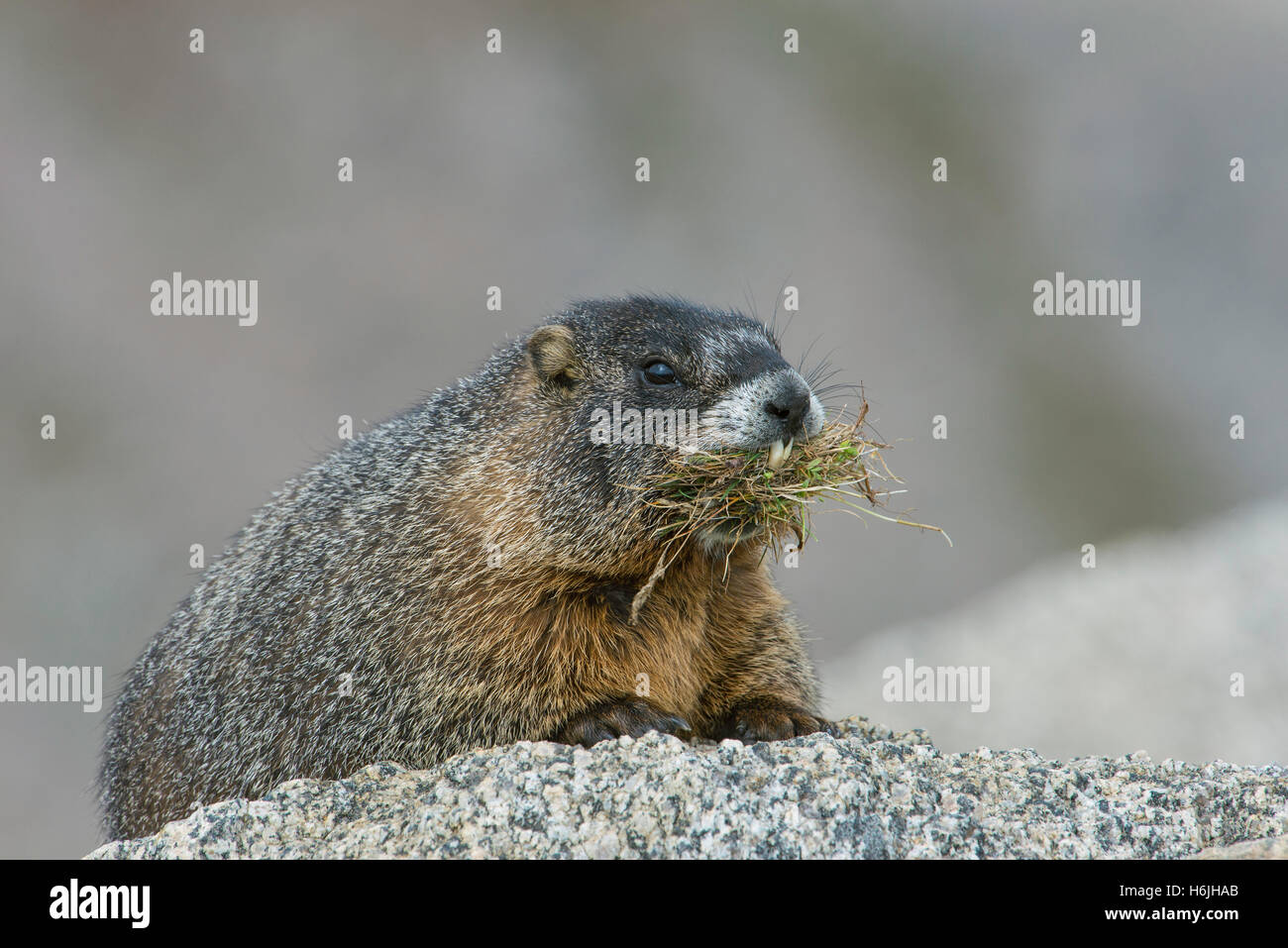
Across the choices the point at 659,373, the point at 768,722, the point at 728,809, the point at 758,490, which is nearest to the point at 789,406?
the point at 758,490

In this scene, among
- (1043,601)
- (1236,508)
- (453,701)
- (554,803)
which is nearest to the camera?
(554,803)

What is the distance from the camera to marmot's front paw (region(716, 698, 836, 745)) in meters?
5.07

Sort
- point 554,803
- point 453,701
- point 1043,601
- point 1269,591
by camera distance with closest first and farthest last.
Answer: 1. point 554,803
2. point 453,701
3. point 1269,591
4. point 1043,601

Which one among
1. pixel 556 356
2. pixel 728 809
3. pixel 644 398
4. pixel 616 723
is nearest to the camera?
pixel 728 809

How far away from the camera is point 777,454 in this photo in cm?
479

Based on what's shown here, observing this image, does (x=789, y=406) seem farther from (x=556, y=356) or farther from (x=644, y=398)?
(x=556, y=356)

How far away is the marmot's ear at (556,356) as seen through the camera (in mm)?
5449

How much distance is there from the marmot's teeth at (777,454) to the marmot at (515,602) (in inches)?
0.7

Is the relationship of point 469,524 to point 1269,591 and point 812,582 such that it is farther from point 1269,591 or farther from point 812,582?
point 812,582

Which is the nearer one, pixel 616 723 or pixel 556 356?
pixel 616 723

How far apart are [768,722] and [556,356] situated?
1920mm

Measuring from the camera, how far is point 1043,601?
13.1m
